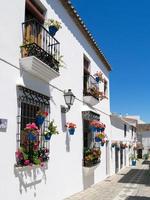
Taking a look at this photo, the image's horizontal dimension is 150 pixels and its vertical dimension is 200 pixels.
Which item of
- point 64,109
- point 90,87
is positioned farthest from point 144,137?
point 64,109

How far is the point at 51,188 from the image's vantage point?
848 centimetres

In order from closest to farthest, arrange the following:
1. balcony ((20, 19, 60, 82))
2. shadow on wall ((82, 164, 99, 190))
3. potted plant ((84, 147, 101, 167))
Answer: balcony ((20, 19, 60, 82)) → shadow on wall ((82, 164, 99, 190)) → potted plant ((84, 147, 101, 167))

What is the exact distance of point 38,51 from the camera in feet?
24.6

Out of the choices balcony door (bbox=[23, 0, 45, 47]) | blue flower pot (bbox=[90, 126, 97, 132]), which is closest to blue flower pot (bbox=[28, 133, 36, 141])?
balcony door (bbox=[23, 0, 45, 47])

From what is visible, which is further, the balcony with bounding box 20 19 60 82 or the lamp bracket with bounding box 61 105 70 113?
the lamp bracket with bounding box 61 105 70 113

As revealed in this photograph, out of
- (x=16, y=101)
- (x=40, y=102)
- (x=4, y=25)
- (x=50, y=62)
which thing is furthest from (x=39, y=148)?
(x=4, y=25)

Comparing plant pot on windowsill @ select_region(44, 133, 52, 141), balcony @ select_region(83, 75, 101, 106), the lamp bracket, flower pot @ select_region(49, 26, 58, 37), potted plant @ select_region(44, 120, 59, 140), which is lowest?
plant pot on windowsill @ select_region(44, 133, 52, 141)

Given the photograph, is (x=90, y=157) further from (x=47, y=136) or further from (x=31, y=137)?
(x=31, y=137)

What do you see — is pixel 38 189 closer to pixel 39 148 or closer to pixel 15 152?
pixel 39 148

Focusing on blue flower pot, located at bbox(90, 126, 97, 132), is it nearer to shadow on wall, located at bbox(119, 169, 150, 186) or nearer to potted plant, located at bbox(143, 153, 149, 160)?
shadow on wall, located at bbox(119, 169, 150, 186)

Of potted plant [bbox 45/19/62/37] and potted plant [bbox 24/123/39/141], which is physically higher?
potted plant [bbox 45/19/62/37]

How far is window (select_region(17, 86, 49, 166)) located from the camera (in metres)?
6.94

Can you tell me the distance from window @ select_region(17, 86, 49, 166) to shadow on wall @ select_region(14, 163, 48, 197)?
0.61ft

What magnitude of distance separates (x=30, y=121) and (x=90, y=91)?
5.55 metres
